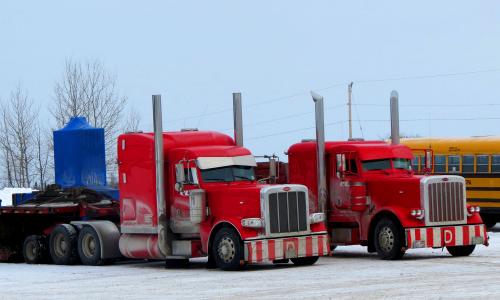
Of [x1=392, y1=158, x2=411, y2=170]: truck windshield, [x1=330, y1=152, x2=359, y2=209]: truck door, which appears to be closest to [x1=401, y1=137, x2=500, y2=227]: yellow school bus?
[x1=392, y1=158, x2=411, y2=170]: truck windshield

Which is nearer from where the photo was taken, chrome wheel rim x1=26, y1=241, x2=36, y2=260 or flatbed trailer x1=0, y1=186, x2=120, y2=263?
flatbed trailer x1=0, y1=186, x2=120, y2=263

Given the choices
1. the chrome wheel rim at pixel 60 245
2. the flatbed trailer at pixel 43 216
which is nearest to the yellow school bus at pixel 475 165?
the flatbed trailer at pixel 43 216

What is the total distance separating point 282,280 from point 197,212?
13.1 ft

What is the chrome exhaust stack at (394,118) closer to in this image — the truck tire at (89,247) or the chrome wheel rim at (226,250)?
the chrome wheel rim at (226,250)

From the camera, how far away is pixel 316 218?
2422 centimetres

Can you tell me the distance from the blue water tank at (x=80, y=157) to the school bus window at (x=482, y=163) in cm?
1150

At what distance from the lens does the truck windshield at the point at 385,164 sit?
2605cm

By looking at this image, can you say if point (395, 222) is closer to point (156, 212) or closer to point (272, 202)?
point (272, 202)

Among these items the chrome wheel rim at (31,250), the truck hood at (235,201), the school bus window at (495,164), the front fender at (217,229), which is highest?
the school bus window at (495,164)

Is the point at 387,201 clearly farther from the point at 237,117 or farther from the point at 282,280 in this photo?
the point at 282,280

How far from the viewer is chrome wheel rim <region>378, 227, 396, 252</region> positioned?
24.9 metres

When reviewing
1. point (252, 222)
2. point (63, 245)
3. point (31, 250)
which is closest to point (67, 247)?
point (63, 245)

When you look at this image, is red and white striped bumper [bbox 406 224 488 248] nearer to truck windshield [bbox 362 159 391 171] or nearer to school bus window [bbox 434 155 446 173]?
truck windshield [bbox 362 159 391 171]

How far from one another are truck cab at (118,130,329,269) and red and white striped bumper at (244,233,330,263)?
19 mm
